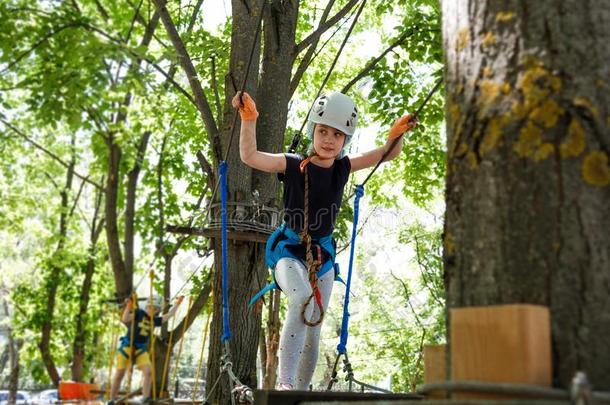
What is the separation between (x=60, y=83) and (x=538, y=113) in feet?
15.0

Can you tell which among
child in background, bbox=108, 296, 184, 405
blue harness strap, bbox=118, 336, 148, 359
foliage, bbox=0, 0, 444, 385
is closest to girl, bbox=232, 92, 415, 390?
foliage, bbox=0, 0, 444, 385

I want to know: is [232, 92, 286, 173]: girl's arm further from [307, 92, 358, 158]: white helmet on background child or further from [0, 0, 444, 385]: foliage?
[0, 0, 444, 385]: foliage

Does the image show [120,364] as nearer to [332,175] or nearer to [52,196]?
[332,175]

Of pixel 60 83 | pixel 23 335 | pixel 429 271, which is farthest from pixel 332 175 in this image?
pixel 23 335

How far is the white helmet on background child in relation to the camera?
14.2 ft

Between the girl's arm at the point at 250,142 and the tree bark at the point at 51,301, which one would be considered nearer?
the girl's arm at the point at 250,142

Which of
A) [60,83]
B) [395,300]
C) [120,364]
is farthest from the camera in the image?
[395,300]

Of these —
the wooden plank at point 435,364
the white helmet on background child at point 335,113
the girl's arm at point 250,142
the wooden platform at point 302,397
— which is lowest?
the wooden platform at point 302,397

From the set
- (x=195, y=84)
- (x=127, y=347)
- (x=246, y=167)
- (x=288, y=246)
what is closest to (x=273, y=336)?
(x=127, y=347)

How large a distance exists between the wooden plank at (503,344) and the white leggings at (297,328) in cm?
264

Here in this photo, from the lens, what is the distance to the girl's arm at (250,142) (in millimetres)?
4133

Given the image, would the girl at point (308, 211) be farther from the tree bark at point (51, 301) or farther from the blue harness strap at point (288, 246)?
the tree bark at point (51, 301)

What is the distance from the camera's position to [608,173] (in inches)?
59.5

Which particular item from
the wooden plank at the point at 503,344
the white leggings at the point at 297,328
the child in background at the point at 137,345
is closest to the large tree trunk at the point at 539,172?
the wooden plank at the point at 503,344
